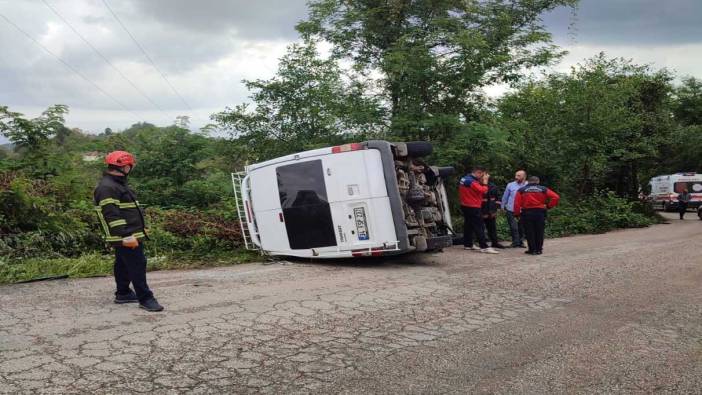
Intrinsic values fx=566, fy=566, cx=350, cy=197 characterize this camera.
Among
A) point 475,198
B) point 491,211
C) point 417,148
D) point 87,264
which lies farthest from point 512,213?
point 87,264

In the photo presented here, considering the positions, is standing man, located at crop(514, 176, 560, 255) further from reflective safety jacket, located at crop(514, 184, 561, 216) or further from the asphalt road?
the asphalt road

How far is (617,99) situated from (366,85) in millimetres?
11917

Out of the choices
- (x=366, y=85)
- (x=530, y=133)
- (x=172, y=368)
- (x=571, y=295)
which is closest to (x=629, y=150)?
(x=530, y=133)

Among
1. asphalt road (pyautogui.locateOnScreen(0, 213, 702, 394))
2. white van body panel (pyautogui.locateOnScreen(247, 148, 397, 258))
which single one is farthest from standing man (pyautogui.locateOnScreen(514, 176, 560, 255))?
white van body panel (pyautogui.locateOnScreen(247, 148, 397, 258))

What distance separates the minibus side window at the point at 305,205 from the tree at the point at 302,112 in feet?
13.7

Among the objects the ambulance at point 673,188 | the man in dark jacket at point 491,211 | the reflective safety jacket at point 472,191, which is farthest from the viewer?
the ambulance at point 673,188

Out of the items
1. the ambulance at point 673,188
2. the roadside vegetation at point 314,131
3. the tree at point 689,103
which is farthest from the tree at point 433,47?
the tree at point 689,103

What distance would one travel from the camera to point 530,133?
18562 mm

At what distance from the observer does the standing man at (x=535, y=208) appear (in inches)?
429

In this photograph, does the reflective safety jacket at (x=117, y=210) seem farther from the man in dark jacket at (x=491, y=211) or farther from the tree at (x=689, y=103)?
the tree at (x=689, y=103)

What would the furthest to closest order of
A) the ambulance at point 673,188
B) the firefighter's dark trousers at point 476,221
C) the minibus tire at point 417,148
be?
the ambulance at point 673,188 → the firefighter's dark trousers at point 476,221 → the minibus tire at point 417,148

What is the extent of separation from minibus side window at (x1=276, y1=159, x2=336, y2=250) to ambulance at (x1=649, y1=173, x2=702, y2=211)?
26328 mm

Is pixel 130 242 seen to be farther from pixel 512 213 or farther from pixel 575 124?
pixel 575 124

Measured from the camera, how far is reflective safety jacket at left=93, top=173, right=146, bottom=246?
570 cm
